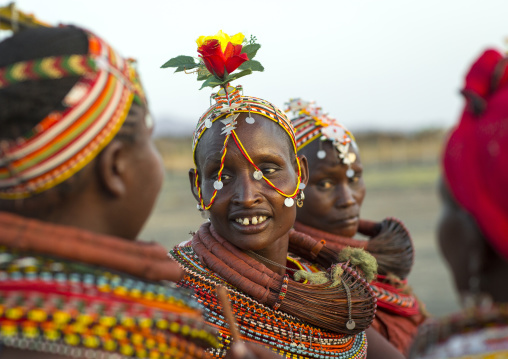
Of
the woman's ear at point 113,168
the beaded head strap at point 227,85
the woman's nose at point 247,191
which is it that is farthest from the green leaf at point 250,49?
the woman's ear at point 113,168

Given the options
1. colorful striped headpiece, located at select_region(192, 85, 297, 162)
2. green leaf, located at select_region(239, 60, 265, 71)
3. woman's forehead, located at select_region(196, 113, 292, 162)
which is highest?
green leaf, located at select_region(239, 60, 265, 71)

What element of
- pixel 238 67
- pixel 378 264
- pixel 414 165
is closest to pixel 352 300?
pixel 378 264

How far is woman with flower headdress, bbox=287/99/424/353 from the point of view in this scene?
3930 mm

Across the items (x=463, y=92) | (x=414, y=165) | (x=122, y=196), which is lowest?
(x=122, y=196)

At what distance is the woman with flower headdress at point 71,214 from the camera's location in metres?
1.70

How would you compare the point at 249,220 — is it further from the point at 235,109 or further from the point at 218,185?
the point at 235,109

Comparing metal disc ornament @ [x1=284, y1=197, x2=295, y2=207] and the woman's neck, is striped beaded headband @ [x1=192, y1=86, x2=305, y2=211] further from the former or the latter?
the woman's neck

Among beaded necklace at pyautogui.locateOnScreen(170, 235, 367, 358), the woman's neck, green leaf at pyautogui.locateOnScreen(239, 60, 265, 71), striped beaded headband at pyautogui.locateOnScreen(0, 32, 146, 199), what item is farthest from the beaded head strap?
striped beaded headband at pyautogui.locateOnScreen(0, 32, 146, 199)

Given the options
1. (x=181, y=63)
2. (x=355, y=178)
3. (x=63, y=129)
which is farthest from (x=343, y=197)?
(x=63, y=129)

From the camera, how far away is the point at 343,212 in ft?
13.3

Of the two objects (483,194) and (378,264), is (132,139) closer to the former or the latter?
(483,194)

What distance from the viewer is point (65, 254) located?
172 cm

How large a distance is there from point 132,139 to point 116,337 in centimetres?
67

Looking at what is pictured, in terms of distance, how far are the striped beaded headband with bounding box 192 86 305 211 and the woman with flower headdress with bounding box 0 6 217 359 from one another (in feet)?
3.75
